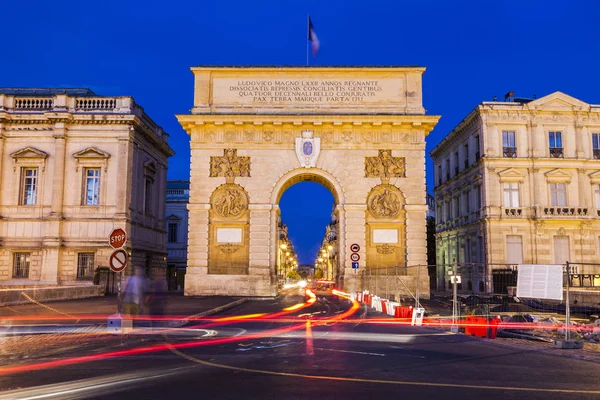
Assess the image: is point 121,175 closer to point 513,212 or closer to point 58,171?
point 58,171

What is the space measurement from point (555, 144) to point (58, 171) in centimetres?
3366

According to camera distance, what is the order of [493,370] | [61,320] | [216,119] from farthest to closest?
[216,119], [61,320], [493,370]

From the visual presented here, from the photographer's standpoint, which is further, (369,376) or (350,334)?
(350,334)

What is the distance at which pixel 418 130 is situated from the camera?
32.7m

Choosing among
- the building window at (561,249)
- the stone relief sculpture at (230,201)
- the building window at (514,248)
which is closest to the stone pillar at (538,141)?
the building window at (514,248)

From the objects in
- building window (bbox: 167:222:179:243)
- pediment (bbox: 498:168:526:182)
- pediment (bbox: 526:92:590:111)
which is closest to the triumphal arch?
pediment (bbox: 498:168:526:182)

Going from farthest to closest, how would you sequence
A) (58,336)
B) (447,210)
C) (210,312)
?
1. (447,210)
2. (210,312)
3. (58,336)

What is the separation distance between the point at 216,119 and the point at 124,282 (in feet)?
64.5

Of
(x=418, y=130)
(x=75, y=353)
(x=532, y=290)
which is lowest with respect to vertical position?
(x=75, y=353)

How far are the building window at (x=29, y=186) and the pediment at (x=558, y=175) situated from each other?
34.4 metres

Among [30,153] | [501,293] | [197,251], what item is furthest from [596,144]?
[30,153]

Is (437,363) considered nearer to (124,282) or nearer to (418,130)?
(124,282)

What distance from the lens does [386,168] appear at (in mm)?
32594

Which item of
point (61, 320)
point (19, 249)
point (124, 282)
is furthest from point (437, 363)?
point (19, 249)
